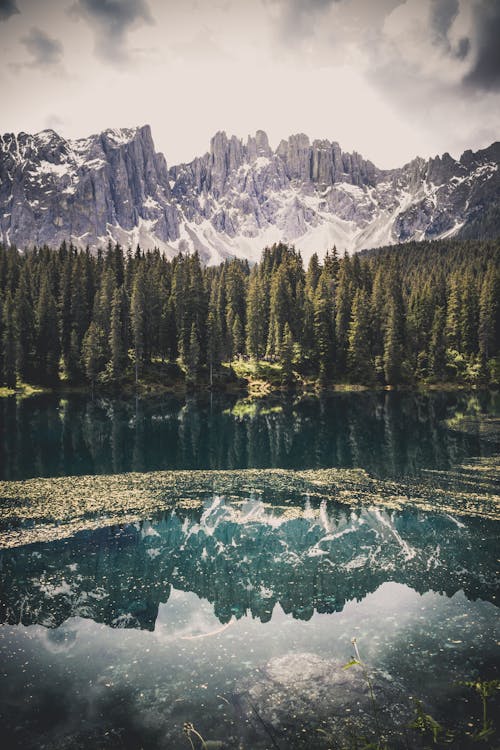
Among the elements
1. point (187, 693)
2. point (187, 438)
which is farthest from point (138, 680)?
point (187, 438)

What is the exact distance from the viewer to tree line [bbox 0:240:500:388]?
10119cm

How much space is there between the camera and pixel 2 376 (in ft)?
318

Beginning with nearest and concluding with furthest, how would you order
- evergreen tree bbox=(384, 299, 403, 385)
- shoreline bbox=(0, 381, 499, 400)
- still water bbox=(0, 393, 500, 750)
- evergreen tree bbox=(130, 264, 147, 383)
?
still water bbox=(0, 393, 500, 750), shoreline bbox=(0, 381, 499, 400), evergreen tree bbox=(130, 264, 147, 383), evergreen tree bbox=(384, 299, 403, 385)

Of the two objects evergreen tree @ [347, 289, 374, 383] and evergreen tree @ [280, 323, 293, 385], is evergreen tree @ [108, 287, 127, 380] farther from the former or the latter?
evergreen tree @ [347, 289, 374, 383]

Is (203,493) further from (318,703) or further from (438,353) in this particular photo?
(438,353)

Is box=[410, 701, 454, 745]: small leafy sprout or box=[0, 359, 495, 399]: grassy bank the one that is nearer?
box=[410, 701, 454, 745]: small leafy sprout

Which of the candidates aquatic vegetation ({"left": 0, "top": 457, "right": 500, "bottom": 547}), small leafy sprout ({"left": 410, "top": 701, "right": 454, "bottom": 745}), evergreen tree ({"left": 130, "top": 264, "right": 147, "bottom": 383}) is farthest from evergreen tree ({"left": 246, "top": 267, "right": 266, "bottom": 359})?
small leafy sprout ({"left": 410, "top": 701, "right": 454, "bottom": 745})

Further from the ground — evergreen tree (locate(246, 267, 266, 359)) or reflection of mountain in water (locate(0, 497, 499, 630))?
evergreen tree (locate(246, 267, 266, 359))

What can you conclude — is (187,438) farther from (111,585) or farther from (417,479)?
(111,585)

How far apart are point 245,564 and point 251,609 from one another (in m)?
4.06

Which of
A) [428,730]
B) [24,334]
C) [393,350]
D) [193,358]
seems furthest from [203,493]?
[393,350]

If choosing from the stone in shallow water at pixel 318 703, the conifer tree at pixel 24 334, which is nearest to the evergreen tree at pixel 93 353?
the conifer tree at pixel 24 334

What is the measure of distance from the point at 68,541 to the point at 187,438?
32.1 metres

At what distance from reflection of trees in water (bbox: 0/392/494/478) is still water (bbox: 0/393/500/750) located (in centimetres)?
224
